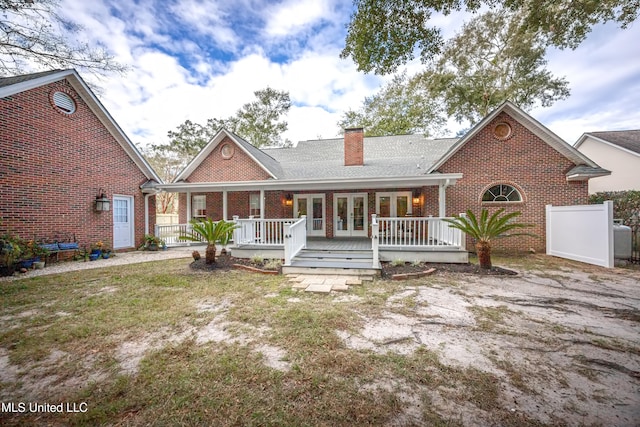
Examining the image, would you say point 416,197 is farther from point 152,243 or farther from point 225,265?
point 152,243

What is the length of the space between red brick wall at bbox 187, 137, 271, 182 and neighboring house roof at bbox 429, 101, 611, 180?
797 centimetres

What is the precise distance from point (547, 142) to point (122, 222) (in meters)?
17.3

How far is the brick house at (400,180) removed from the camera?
8.89 meters

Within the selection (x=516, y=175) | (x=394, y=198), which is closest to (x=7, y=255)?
(x=394, y=198)

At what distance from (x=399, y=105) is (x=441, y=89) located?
4.48m

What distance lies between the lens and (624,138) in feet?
48.9

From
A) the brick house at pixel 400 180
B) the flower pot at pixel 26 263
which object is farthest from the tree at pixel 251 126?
the flower pot at pixel 26 263

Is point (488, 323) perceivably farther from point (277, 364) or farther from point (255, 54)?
point (255, 54)

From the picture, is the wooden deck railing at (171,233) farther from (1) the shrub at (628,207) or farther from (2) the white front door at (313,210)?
(1) the shrub at (628,207)

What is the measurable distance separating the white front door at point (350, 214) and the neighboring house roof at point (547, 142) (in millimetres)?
3316

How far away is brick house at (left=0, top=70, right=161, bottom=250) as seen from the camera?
7.25 m

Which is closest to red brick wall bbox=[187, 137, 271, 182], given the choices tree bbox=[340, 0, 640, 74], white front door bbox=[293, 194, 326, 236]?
white front door bbox=[293, 194, 326, 236]

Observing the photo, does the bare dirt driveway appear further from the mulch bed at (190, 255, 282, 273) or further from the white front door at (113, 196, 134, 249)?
the white front door at (113, 196, 134, 249)

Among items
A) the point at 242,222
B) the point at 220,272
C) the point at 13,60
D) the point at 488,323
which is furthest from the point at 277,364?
the point at 13,60
